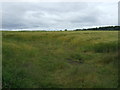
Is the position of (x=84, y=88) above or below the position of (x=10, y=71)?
below

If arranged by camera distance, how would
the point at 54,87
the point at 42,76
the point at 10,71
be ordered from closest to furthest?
the point at 54,87, the point at 10,71, the point at 42,76

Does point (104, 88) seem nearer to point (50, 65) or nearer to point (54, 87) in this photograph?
point (54, 87)

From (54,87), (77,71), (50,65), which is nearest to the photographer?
(54,87)

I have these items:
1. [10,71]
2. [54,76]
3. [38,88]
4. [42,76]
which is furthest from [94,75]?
[10,71]

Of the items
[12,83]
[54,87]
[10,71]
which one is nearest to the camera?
[12,83]

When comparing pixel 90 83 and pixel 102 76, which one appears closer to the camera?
pixel 90 83

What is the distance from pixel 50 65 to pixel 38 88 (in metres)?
3.84

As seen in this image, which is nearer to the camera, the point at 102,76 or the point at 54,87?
the point at 54,87

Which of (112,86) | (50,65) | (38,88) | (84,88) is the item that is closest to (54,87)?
(38,88)

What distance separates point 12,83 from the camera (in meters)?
7.07

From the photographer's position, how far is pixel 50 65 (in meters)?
11.1

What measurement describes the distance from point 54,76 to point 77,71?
128cm

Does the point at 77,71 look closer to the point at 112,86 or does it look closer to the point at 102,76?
the point at 102,76

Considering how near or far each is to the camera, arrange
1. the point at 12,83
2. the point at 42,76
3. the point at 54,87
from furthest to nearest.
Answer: the point at 42,76
the point at 54,87
the point at 12,83
